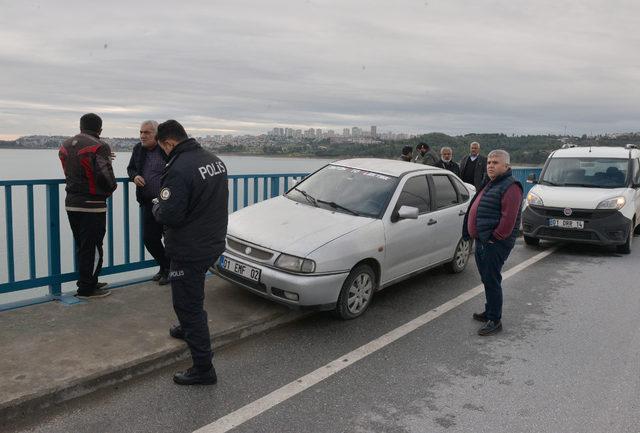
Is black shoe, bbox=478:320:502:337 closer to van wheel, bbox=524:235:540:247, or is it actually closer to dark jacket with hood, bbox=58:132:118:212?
dark jacket with hood, bbox=58:132:118:212

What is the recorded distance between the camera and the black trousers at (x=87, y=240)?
17.2ft

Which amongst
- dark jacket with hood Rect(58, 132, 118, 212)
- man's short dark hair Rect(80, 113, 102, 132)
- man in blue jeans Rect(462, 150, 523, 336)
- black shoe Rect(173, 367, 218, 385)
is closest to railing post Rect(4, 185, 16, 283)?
dark jacket with hood Rect(58, 132, 118, 212)

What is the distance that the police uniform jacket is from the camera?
3611 millimetres

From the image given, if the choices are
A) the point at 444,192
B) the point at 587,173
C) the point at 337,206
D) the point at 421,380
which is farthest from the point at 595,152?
the point at 421,380

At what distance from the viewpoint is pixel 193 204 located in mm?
3695

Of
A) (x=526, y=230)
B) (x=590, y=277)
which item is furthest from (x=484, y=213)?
(x=526, y=230)

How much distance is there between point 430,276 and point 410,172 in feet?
5.88

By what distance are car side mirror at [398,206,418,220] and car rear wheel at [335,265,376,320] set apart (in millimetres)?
705

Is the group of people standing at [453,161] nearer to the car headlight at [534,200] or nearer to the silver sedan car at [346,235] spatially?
the car headlight at [534,200]

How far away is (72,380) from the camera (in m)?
3.62

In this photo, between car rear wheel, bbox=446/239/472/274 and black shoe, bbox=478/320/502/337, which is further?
car rear wheel, bbox=446/239/472/274

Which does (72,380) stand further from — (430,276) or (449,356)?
(430,276)

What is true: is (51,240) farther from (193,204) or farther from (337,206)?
(337,206)

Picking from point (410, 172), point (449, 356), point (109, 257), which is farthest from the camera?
point (410, 172)
